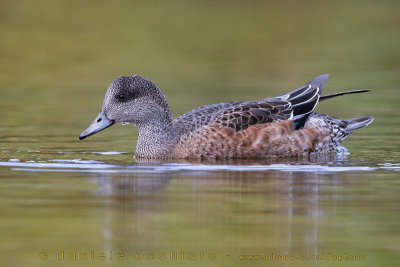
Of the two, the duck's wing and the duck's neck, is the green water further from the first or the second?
the duck's wing

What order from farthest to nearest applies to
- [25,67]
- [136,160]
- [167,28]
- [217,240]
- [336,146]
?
[167,28], [25,67], [336,146], [136,160], [217,240]

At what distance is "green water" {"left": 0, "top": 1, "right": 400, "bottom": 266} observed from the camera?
23.1ft

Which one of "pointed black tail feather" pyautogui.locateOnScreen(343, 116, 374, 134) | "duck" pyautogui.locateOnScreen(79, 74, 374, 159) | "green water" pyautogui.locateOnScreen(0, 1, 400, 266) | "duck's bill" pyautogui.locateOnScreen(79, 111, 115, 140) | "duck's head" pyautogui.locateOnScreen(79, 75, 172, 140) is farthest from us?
"pointed black tail feather" pyautogui.locateOnScreen(343, 116, 374, 134)

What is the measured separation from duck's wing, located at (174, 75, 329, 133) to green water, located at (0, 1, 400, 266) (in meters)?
0.63

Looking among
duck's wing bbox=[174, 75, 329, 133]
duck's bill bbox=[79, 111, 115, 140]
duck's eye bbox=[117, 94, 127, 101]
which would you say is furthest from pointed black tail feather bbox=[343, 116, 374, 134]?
duck's bill bbox=[79, 111, 115, 140]

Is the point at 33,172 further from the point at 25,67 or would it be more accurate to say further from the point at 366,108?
the point at 25,67

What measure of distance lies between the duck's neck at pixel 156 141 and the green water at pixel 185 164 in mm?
397

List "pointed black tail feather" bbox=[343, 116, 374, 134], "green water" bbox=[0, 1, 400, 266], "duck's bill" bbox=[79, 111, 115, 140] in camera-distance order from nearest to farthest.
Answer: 1. "green water" bbox=[0, 1, 400, 266]
2. "duck's bill" bbox=[79, 111, 115, 140]
3. "pointed black tail feather" bbox=[343, 116, 374, 134]

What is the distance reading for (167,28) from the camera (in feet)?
75.8

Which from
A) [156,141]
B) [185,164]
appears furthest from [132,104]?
[185,164]

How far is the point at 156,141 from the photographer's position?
10.9 meters

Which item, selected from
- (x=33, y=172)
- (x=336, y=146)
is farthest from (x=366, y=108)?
(x=33, y=172)

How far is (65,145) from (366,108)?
4.65 m

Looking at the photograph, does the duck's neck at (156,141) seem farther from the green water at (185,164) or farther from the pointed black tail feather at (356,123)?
the pointed black tail feather at (356,123)
